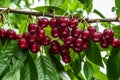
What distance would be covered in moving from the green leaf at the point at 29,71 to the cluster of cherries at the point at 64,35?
0.14ft

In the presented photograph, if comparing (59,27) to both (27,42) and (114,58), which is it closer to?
(27,42)

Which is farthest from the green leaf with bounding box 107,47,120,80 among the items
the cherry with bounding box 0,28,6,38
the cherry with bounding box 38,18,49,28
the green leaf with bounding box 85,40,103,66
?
the cherry with bounding box 0,28,6,38

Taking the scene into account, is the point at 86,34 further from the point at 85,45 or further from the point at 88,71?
the point at 88,71

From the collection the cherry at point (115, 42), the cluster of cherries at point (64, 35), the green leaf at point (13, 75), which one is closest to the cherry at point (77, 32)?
the cluster of cherries at point (64, 35)

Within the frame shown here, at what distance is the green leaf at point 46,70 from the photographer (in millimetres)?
1185

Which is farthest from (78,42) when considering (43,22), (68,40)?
(43,22)

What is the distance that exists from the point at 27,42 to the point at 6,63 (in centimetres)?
10

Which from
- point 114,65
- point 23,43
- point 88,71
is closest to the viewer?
point 23,43

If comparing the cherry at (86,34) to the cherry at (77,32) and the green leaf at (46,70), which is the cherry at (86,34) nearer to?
the cherry at (77,32)

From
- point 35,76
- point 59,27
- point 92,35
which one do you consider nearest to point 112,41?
point 92,35

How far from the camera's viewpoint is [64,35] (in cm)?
119

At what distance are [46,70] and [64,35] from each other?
0.13 metres

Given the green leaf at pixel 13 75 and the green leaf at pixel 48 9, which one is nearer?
the green leaf at pixel 13 75

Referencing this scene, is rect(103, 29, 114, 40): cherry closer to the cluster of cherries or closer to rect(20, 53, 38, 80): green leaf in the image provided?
the cluster of cherries
